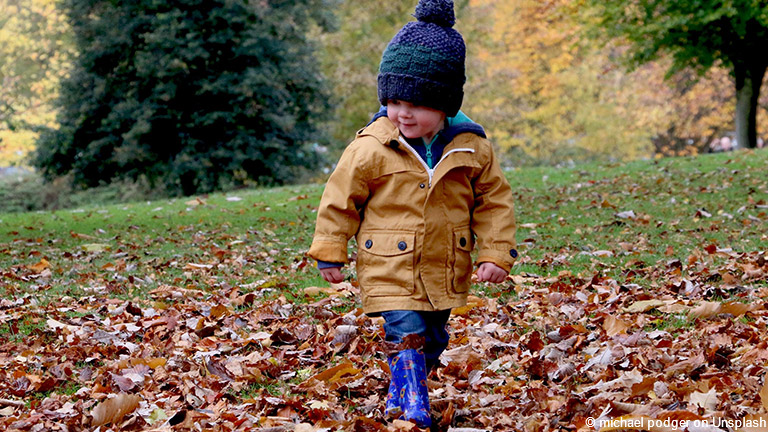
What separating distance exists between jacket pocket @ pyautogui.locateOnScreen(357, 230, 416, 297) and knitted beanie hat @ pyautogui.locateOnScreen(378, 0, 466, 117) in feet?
1.91

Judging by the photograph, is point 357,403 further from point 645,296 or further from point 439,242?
point 645,296

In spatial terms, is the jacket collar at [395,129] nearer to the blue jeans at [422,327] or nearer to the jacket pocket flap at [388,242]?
the jacket pocket flap at [388,242]

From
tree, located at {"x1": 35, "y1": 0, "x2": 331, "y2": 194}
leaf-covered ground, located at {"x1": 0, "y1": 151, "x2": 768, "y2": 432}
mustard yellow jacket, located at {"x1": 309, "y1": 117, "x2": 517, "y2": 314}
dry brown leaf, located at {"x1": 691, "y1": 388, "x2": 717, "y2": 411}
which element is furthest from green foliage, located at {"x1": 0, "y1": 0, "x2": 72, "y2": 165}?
dry brown leaf, located at {"x1": 691, "y1": 388, "x2": 717, "y2": 411}

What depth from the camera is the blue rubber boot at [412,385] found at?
11.0ft

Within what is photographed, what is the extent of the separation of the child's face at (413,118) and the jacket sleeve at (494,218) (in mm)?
289

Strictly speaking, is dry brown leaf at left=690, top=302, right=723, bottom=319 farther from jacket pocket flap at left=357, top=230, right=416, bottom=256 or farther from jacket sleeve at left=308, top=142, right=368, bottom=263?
jacket sleeve at left=308, top=142, right=368, bottom=263

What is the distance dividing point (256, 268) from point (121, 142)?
14.4 m

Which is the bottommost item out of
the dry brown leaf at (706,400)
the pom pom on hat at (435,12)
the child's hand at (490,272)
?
the dry brown leaf at (706,400)

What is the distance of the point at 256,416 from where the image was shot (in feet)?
11.9

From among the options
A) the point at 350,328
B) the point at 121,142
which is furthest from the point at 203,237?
the point at 121,142

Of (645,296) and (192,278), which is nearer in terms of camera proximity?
(645,296)

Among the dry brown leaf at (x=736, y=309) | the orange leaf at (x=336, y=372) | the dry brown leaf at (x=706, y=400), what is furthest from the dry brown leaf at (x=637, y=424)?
the dry brown leaf at (x=736, y=309)

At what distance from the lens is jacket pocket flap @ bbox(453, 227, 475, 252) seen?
3.49 metres

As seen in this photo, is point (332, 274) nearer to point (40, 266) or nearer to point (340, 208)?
point (340, 208)
